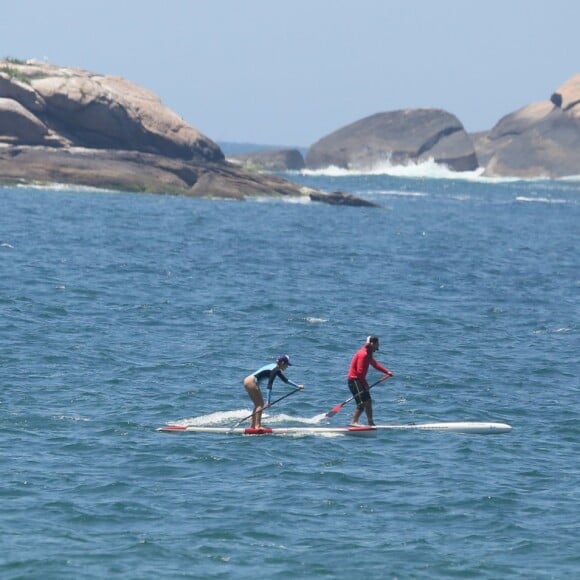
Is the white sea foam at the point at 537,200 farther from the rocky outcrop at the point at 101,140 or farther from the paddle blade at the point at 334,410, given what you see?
the paddle blade at the point at 334,410

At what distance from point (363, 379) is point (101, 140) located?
64.1 m

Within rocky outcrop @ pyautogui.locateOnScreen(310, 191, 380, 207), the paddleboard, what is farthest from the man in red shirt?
rocky outcrop @ pyautogui.locateOnScreen(310, 191, 380, 207)

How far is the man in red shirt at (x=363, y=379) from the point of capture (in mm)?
26844

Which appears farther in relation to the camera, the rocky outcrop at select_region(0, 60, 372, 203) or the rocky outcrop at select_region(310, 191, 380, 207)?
the rocky outcrop at select_region(310, 191, 380, 207)

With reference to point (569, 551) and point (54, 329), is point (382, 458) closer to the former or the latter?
point (569, 551)

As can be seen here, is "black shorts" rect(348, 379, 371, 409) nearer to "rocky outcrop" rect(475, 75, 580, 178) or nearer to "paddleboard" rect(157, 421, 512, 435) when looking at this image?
"paddleboard" rect(157, 421, 512, 435)

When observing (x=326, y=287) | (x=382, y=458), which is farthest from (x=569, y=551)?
(x=326, y=287)

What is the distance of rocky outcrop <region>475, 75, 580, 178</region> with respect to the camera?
6993 inches

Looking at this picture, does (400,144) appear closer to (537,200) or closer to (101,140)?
(537,200)

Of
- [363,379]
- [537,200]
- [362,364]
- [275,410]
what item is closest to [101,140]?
[537,200]

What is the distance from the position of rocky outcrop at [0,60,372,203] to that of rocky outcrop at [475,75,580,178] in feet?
289

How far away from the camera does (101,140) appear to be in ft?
291

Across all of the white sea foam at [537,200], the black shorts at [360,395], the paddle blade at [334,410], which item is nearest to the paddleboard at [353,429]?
the paddle blade at [334,410]

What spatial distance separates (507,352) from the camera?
3647 cm
